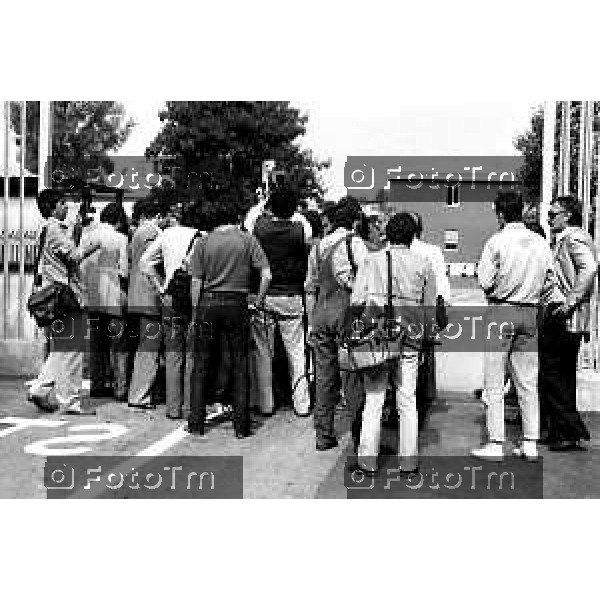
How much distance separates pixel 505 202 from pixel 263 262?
1966 millimetres

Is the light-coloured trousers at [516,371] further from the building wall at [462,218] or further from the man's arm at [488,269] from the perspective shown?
the building wall at [462,218]

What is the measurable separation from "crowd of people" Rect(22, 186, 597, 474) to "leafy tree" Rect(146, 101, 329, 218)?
101ft

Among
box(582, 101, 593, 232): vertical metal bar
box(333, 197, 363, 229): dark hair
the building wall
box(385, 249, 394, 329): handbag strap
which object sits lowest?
box(385, 249, 394, 329): handbag strap

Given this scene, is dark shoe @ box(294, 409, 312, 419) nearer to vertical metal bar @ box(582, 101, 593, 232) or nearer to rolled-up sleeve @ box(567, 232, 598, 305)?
rolled-up sleeve @ box(567, 232, 598, 305)

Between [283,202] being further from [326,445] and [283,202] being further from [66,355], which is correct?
[66,355]

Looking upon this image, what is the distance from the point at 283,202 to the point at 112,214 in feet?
5.96

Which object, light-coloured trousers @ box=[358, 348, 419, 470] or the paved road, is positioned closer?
the paved road

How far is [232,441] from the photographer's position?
6.72m

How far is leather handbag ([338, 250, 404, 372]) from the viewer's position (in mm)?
5578

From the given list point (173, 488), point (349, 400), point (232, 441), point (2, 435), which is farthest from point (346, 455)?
point (2, 435)

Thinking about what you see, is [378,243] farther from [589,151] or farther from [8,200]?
[8,200]

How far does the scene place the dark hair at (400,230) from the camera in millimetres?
5711
